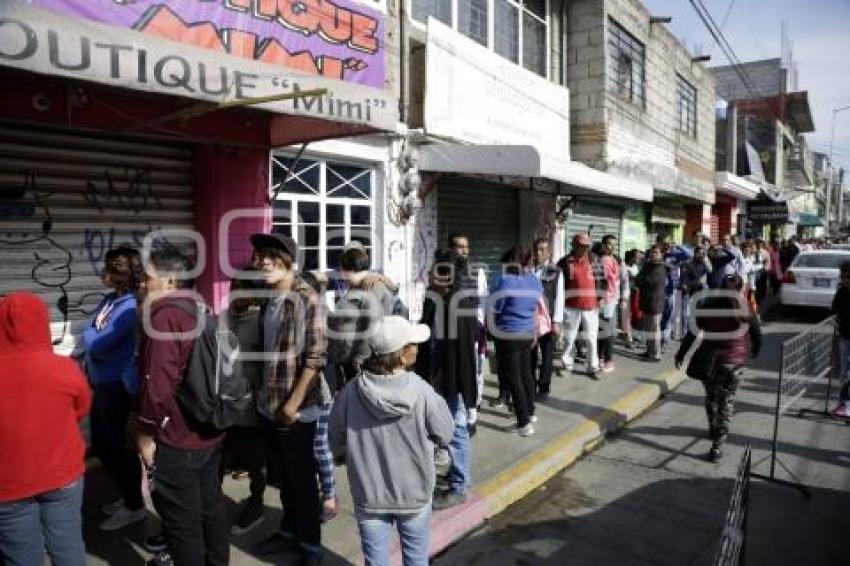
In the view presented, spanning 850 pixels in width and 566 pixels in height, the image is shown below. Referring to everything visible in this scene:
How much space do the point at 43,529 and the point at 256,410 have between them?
3.49ft

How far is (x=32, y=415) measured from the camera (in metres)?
2.52

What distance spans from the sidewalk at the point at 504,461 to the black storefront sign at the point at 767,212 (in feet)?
68.0

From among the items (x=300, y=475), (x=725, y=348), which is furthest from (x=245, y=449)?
(x=725, y=348)

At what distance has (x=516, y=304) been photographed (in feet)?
18.1

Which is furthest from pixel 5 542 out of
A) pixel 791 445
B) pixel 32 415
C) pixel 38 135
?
pixel 791 445

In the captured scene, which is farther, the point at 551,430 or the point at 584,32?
the point at 584,32

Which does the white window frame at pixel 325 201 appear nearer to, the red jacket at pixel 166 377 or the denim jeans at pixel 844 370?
the red jacket at pixel 166 377

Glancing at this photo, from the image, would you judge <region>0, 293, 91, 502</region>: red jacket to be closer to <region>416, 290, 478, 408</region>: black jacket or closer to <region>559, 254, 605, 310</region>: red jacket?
<region>416, 290, 478, 408</region>: black jacket

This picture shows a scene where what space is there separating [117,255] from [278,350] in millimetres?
1411

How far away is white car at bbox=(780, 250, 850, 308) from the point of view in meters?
13.0

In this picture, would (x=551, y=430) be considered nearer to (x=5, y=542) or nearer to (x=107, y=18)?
(x=5, y=542)

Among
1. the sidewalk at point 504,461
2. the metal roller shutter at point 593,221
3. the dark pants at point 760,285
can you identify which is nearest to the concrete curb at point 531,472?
the sidewalk at point 504,461

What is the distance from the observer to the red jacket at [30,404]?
2.47m

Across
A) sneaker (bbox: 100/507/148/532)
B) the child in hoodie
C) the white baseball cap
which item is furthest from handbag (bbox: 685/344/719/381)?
sneaker (bbox: 100/507/148/532)
